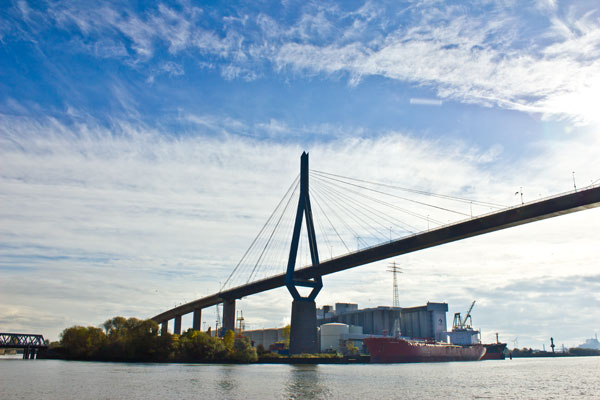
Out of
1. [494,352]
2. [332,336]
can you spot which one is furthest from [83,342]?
[494,352]

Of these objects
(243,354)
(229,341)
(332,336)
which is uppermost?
(229,341)

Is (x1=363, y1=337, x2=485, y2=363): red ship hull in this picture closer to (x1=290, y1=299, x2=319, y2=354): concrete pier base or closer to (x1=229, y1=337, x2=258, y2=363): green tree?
(x1=229, y1=337, x2=258, y2=363): green tree

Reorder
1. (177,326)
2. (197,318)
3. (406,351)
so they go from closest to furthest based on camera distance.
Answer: (406,351)
(197,318)
(177,326)

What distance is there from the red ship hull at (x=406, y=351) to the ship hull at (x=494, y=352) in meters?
21.6

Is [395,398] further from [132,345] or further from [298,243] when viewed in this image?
[132,345]

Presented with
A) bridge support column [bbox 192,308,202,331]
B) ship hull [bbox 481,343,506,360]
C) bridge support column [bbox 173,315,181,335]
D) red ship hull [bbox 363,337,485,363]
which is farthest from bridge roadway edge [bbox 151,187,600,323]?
ship hull [bbox 481,343,506,360]

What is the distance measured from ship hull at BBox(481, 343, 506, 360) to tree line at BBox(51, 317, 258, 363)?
77634 mm

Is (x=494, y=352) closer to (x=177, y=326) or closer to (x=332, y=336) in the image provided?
(x=332, y=336)

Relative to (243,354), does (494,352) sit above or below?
below

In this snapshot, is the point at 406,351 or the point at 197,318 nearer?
the point at 406,351

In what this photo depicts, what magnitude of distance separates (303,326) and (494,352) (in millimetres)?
89530

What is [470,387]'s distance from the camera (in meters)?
37.1

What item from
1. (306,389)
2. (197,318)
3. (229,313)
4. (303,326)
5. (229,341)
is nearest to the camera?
(306,389)

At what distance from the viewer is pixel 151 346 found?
73312 millimetres
